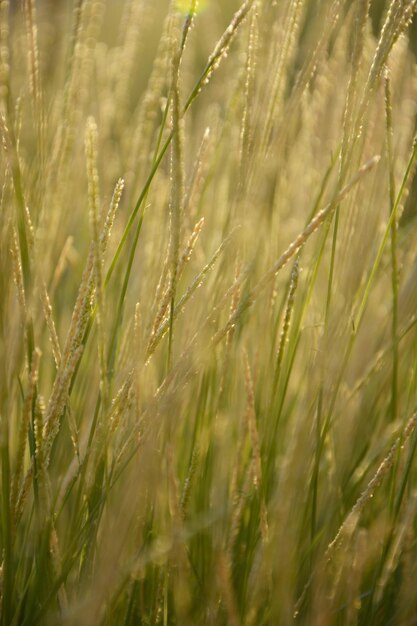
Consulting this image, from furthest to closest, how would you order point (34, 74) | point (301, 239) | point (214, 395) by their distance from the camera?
point (214, 395) → point (34, 74) → point (301, 239)

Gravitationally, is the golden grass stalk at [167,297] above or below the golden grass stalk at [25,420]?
above

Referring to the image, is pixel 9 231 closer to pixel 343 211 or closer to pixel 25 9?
pixel 25 9

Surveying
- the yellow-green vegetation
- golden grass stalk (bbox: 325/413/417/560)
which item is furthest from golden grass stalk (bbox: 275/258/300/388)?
golden grass stalk (bbox: 325/413/417/560)

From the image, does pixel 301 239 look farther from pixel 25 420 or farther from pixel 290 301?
pixel 25 420

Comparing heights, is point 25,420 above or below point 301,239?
below

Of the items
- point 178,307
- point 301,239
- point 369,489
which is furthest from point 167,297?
point 369,489

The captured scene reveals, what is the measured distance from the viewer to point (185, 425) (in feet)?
3.66

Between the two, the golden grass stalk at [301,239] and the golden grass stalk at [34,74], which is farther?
the golden grass stalk at [34,74]

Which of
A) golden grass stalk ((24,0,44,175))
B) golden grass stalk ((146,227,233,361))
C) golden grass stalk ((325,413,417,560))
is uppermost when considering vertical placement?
golden grass stalk ((24,0,44,175))

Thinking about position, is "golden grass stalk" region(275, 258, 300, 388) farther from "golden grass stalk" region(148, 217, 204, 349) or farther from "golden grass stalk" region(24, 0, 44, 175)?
"golden grass stalk" region(24, 0, 44, 175)

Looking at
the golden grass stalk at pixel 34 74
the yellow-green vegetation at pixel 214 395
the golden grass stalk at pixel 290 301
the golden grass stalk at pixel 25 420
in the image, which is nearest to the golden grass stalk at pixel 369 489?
the yellow-green vegetation at pixel 214 395

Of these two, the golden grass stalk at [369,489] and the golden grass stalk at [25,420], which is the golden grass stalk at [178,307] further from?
the golden grass stalk at [369,489]

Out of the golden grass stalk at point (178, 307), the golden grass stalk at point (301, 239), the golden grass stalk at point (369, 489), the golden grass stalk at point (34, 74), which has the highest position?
the golden grass stalk at point (34, 74)

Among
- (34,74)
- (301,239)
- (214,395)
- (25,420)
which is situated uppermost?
(34,74)
